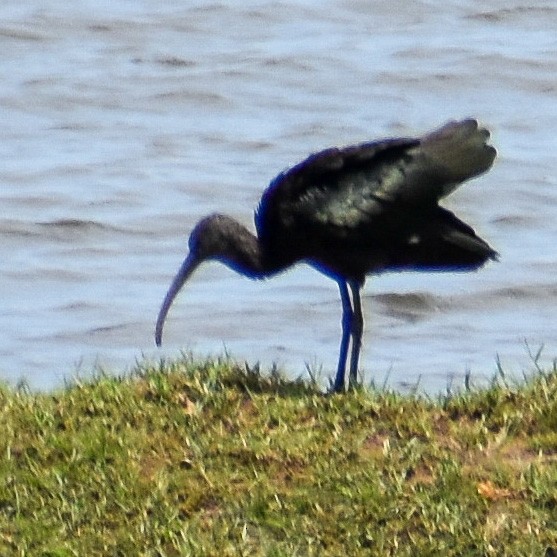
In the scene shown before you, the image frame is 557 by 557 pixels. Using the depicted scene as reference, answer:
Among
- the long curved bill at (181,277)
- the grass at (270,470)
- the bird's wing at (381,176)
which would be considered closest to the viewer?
the grass at (270,470)

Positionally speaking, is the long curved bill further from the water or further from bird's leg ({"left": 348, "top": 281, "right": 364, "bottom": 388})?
the water

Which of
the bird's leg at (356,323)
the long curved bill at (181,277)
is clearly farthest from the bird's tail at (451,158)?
the long curved bill at (181,277)

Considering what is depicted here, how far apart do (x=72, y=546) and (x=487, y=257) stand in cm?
228

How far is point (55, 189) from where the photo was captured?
1362 centimetres

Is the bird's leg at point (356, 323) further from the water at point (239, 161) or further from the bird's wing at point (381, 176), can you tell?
the water at point (239, 161)

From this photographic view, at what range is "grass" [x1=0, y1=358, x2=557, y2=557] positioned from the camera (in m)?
5.95

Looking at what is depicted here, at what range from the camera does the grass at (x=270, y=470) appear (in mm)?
5949

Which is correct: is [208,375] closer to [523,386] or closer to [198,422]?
[198,422]

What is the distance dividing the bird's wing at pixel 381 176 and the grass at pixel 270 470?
81 cm

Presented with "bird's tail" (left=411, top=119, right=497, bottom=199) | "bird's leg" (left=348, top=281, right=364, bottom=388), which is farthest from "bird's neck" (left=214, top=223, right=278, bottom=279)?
"bird's tail" (left=411, top=119, right=497, bottom=199)

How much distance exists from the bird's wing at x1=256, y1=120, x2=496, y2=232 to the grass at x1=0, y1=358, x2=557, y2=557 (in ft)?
2.65

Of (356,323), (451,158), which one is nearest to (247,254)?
(356,323)

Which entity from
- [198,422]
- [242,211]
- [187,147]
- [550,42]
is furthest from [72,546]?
[550,42]

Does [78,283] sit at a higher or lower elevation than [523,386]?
lower
